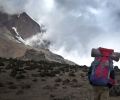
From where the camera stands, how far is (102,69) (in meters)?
6.18

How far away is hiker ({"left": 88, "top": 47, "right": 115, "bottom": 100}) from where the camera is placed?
241 inches

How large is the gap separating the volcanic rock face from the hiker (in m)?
159

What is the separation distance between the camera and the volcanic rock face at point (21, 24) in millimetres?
164125

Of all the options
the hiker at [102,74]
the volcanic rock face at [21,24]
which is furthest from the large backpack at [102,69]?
the volcanic rock face at [21,24]

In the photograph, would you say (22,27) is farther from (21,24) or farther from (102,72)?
(102,72)

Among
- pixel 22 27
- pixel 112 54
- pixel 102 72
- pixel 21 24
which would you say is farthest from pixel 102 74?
pixel 21 24

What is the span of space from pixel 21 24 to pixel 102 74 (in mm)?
171012

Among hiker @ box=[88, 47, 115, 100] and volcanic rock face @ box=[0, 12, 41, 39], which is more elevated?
volcanic rock face @ box=[0, 12, 41, 39]

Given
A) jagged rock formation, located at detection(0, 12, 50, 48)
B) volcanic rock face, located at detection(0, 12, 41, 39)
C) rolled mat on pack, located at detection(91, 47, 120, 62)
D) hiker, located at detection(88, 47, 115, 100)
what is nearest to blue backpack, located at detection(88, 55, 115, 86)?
hiker, located at detection(88, 47, 115, 100)

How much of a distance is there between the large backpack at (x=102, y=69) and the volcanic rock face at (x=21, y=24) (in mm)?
158613

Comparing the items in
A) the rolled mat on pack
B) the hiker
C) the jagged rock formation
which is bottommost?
the hiker

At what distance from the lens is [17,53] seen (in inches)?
4515

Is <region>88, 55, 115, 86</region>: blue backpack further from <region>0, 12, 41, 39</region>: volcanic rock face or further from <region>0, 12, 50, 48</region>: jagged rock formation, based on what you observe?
<region>0, 12, 41, 39</region>: volcanic rock face

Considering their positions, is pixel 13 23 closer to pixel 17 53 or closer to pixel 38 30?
pixel 38 30
